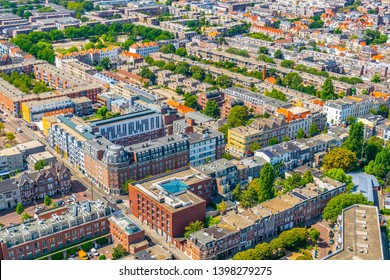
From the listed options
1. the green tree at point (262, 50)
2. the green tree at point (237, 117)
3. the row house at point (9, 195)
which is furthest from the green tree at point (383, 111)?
the row house at point (9, 195)

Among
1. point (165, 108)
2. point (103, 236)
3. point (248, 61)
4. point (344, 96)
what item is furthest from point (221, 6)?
point (103, 236)

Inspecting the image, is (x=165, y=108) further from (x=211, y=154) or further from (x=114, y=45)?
(x=114, y=45)

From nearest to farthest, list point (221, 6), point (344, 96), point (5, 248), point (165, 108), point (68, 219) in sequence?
point (5, 248), point (68, 219), point (165, 108), point (344, 96), point (221, 6)

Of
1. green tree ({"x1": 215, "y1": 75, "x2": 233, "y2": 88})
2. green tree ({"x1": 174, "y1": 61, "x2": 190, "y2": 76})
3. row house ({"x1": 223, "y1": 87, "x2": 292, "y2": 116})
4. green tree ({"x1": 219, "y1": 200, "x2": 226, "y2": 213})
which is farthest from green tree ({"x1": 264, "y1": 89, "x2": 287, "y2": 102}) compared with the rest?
green tree ({"x1": 219, "y1": 200, "x2": 226, "y2": 213})

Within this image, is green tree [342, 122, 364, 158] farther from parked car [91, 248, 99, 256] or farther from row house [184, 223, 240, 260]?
parked car [91, 248, 99, 256]

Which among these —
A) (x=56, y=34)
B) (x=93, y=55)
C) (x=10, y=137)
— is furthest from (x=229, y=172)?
(x=56, y=34)
